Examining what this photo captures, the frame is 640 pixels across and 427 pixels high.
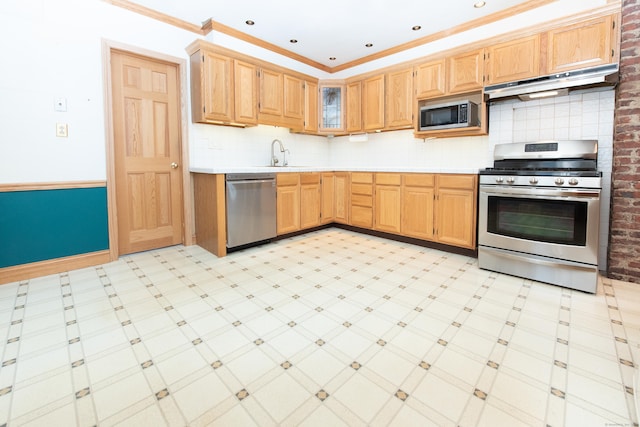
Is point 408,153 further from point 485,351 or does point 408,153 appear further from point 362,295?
point 485,351

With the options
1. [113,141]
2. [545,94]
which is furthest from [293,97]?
[545,94]

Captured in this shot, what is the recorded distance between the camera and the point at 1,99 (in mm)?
2652

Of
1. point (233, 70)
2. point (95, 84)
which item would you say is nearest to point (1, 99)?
point (95, 84)

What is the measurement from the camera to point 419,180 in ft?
12.5

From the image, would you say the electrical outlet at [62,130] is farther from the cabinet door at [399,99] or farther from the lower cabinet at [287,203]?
the cabinet door at [399,99]

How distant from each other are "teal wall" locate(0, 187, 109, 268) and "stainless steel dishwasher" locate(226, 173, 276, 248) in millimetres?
1264

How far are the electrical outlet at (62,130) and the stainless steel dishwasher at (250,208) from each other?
1.52m

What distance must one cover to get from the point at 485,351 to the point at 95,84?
13.2 feet

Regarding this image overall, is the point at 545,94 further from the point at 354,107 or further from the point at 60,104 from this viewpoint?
the point at 60,104

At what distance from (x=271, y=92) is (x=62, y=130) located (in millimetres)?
2344

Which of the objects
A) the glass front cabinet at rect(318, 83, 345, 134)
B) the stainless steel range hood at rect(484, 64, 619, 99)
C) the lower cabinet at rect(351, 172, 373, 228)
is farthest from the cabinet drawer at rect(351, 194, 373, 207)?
the stainless steel range hood at rect(484, 64, 619, 99)

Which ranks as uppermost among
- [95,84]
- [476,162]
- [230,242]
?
[95,84]

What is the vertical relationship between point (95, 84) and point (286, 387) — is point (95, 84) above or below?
above

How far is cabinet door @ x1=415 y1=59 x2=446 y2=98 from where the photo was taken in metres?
3.76
